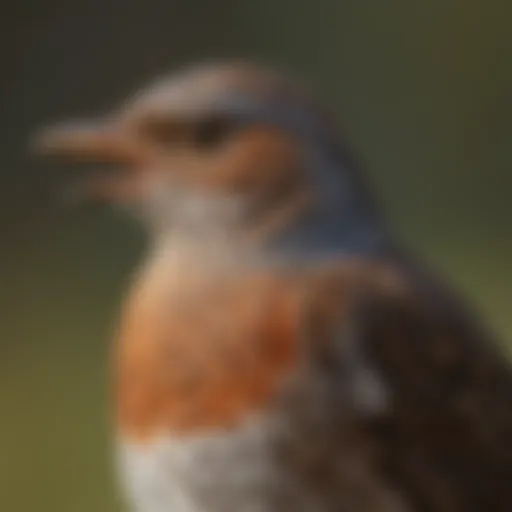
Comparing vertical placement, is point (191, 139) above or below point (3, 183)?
below

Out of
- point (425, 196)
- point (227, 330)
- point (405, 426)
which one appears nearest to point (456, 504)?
point (405, 426)

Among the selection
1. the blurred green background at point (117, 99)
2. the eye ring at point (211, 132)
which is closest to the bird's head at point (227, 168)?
the eye ring at point (211, 132)

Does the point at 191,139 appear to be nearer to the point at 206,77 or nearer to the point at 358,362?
the point at 206,77

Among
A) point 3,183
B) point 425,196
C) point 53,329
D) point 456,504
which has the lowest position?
point 456,504

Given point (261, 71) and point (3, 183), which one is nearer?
point (261, 71)

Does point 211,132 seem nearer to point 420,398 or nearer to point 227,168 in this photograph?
point 227,168

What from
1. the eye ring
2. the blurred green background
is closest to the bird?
the eye ring

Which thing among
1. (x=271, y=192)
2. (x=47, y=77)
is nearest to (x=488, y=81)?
(x=47, y=77)
